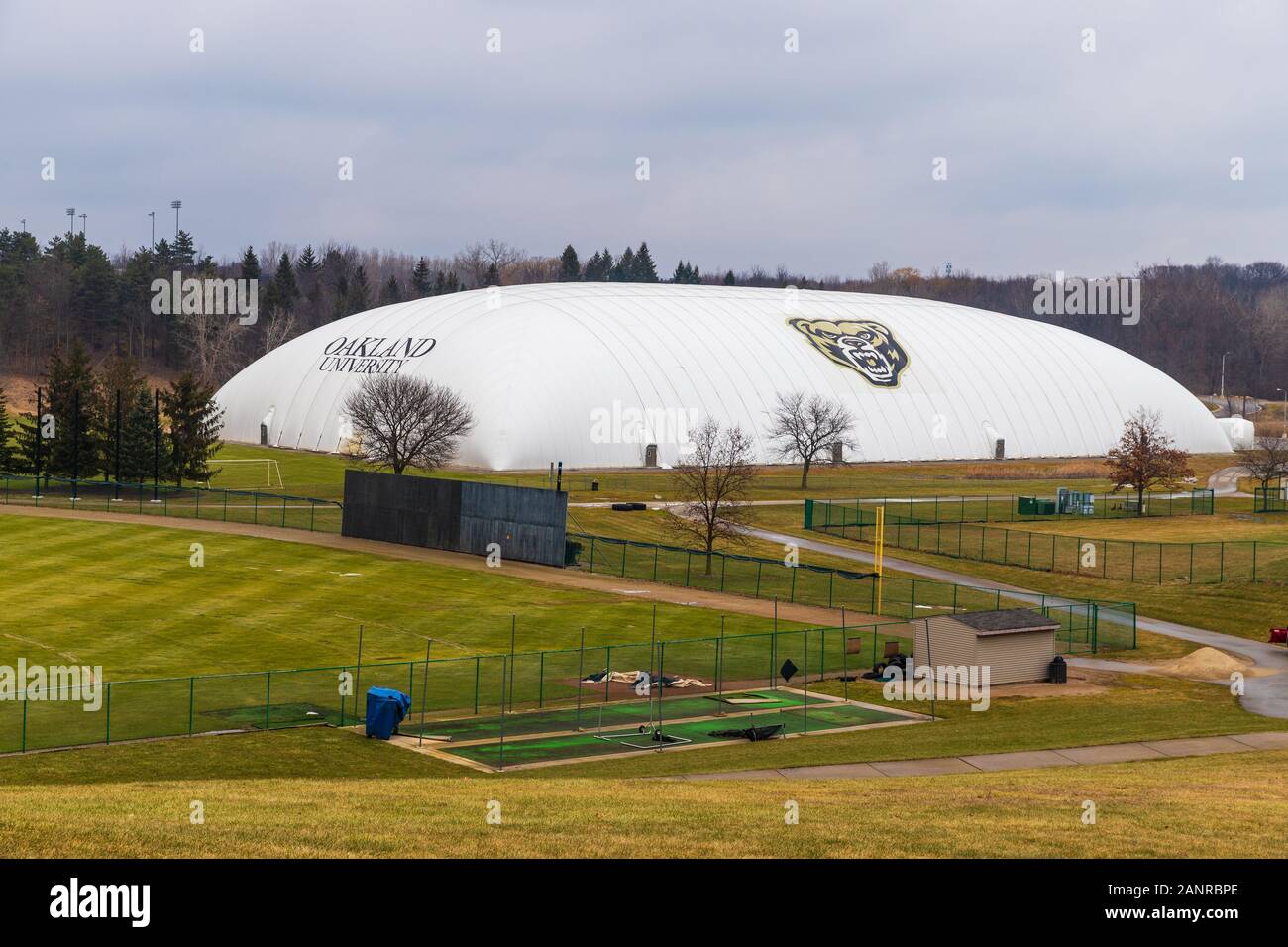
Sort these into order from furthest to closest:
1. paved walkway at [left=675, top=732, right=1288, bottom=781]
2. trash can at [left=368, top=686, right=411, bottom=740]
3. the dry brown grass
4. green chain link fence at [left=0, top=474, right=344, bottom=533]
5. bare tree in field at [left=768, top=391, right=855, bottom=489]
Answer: bare tree in field at [left=768, top=391, right=855, bottom=489] → green chain link fence at [left=0, top=474, right=344, bottom=533] → trash can at [left=368, top=686, right=411, bottom=740] → paved walkway at [left=675, top=732, right=1288, bottom=781] → the dry brown grass

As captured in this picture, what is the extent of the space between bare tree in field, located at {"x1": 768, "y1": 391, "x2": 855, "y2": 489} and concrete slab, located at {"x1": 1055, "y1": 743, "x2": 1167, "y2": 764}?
61227mm

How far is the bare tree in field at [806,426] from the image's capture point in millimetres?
94000

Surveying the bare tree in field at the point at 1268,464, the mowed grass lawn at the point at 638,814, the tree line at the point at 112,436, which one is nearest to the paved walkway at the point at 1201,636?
the mowed grass lawn at the point at 638,814

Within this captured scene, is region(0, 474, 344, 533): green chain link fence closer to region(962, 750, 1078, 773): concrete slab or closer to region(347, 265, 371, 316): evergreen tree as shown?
region(962, 750, 1078, 773): concrete slab

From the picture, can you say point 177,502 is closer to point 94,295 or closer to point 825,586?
point 825,586

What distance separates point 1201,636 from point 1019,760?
71.9ft

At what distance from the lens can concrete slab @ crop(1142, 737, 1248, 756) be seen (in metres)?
29.3

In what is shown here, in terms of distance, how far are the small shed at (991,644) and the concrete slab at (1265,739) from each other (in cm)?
759

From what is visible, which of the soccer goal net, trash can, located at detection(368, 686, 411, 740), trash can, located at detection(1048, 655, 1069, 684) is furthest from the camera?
the soccer goal net

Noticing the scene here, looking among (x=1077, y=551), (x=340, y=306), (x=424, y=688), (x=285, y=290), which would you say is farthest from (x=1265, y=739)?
(x=285, y=290)

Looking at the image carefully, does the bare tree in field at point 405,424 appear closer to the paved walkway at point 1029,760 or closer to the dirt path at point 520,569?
the dirt path at point 520,569

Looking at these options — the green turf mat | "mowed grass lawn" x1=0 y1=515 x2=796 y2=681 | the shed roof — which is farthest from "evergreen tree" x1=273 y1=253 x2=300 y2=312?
the green turf mat
